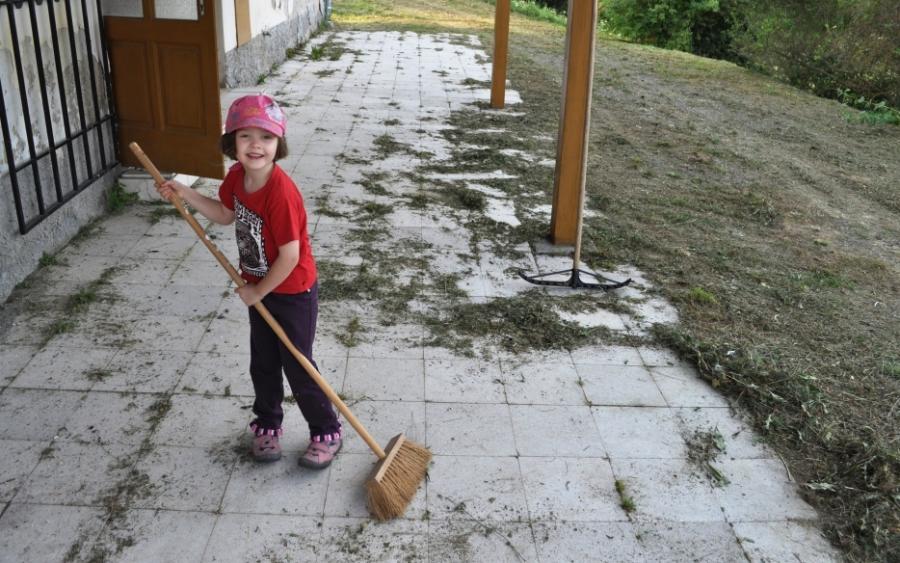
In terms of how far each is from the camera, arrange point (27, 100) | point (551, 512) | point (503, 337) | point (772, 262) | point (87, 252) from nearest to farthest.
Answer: point (551, 512) < point (503, 337) < point (27, 100) < point (87, 252) < point (772, 262)

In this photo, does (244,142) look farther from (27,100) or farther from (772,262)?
(772,262)

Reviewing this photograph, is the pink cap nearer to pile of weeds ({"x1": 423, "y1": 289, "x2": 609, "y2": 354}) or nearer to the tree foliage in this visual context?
pile of weeds ({"x1": 423, "y1": 289, "x2": 609, "y2": 354})

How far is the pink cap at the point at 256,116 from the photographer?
2.50 m

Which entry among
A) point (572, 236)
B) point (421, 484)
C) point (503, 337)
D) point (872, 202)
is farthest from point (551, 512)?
point (872, 202)

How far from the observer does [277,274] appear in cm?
258

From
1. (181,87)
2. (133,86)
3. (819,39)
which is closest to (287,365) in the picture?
(181,87)

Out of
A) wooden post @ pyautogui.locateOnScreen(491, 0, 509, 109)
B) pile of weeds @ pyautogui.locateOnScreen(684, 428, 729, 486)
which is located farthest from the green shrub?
pile of weeds @ pyautogui.locateOnScreen(684, 428, 729, 486)

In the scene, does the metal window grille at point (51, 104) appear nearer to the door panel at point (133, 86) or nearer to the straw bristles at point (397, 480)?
the door panel at point (133, 86)

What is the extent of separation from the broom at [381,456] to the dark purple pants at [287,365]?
0.06 m

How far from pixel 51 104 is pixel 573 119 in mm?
3246

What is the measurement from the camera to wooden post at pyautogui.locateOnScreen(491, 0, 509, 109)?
9055mm

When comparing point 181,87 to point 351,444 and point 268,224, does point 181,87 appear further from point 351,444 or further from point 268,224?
point 351,444

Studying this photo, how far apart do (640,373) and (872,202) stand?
4.39m

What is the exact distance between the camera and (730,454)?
3166 mm
